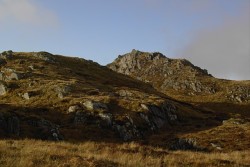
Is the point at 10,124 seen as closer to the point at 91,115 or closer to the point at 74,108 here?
the point at 91,115

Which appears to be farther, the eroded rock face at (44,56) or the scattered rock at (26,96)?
the eroded rock face at (44,56)

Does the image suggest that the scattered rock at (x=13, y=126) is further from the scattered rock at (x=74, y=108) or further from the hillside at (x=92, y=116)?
the scattered rock at (x=74, y=108)

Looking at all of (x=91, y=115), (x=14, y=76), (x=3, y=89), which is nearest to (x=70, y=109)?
(x=91, y=115)

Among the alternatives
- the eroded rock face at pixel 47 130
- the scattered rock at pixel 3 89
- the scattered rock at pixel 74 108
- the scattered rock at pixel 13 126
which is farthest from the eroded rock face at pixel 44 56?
the scattered rock at pixel 13 126

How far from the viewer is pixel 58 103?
69.8 meters

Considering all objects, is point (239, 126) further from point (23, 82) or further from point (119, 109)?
point (23, 82)

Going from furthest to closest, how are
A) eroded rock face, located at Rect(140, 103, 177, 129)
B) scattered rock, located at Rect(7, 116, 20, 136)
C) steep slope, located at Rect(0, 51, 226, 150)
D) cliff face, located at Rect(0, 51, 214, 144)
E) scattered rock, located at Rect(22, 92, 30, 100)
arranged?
scattered rock, located at Rect(22, 92, 30, 100) < eroded rock face, located at Rect(140, 103, 177, 129) < steep slope, located at Rect(0, 51, 226, 150) < cliff face, located at Rect(0, 51, 214, 144) < scattered rock, located at Rect(7, 116, 20, 136)

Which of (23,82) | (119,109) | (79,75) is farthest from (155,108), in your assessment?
(79,75)

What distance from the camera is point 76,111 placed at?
2564 inches

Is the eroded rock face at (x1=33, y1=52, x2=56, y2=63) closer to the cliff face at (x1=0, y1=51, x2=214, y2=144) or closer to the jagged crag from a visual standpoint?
the jagged crag

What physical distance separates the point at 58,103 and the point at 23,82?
17.0m

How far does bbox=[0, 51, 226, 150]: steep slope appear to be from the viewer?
5231 cm

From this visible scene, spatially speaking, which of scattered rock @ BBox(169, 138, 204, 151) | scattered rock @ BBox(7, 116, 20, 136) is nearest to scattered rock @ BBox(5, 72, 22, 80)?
scattered rock @ BBox(7, 116, 20, 136)

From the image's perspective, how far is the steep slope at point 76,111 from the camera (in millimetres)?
52312
